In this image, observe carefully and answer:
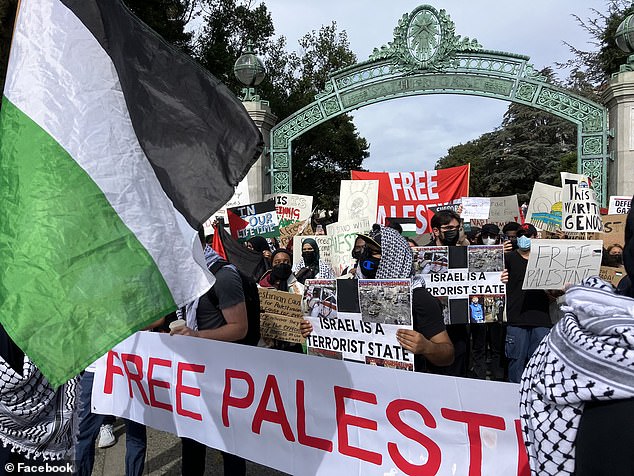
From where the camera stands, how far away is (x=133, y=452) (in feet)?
12.6

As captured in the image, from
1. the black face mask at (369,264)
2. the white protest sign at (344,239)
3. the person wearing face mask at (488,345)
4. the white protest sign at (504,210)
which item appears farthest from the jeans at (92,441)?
the white protest sign at (504,210)

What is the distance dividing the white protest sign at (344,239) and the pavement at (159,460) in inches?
98.3

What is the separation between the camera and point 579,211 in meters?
7.18

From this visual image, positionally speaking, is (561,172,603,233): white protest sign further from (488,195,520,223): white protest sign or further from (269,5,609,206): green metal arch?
(269,5,609,206): green metal arch

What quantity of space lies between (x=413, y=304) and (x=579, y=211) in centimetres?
482

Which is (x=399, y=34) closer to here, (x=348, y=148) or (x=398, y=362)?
(x=398, y=362)

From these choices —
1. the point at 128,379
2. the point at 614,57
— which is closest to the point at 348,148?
the point at 614,57

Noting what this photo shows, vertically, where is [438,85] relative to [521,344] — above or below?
above

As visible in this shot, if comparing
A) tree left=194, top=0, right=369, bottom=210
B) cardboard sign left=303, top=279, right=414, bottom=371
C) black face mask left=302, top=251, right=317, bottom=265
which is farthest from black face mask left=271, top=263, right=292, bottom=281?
tree left=194, top=0, right=369, bottom=210

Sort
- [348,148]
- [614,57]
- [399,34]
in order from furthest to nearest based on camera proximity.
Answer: [348,148], [614,57], [399,34]

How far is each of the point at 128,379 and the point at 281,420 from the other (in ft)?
4.39

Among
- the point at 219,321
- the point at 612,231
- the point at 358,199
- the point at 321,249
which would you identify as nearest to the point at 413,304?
the point at 219,321

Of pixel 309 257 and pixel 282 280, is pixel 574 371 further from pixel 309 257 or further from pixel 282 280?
pixel 309 257

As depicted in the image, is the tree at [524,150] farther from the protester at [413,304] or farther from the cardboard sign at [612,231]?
the protester at [413,304]
